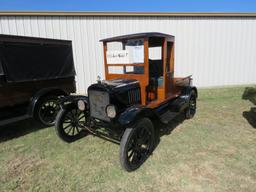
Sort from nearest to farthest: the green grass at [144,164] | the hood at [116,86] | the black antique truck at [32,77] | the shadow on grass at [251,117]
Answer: the green grass at [144,164], the hood at [116,86], the black antique truck at [32,77], the shadow on grass at [251,117]

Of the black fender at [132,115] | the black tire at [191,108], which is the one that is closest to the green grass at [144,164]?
the black tire at [191,108]

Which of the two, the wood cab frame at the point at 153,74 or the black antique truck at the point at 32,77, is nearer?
the wood cab frame at the point at 153,74

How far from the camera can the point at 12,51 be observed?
11.5ft

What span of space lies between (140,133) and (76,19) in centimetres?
637

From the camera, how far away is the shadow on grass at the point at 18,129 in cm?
384

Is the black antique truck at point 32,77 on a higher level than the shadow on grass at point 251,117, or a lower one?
higher

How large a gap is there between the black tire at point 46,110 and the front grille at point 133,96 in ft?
6.70

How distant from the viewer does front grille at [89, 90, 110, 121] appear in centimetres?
279

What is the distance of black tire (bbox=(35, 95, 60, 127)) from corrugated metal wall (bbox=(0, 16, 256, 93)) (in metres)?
3.50

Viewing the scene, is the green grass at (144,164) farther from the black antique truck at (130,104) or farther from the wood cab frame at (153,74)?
the wood cab frame at (153,74)

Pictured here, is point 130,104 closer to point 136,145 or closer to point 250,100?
point 136,145

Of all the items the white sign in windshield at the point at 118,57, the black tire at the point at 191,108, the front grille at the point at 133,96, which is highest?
the white sign in windshield at the point at 118,57

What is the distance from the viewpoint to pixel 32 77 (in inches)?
153

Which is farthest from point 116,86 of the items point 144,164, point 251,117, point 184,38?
point 184,38
